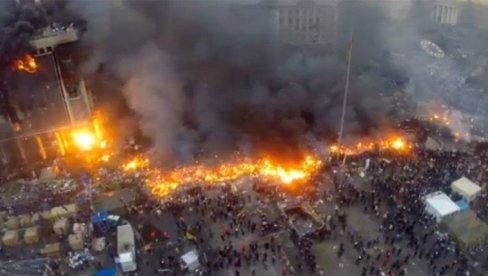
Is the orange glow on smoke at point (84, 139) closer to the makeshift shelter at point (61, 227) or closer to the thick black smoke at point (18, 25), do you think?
the thick black smoke at point (18, 25)

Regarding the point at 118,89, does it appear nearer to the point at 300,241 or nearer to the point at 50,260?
the point at 50,260

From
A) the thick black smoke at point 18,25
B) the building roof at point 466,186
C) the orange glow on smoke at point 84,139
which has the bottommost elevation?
the building roof at point 466,186

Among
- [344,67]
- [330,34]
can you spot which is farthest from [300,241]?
[330,34]

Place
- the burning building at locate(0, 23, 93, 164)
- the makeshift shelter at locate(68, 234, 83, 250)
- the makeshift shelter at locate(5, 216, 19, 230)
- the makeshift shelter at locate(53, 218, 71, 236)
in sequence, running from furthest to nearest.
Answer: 1. the burning building at locate(0, 23, 93, 164)
2. the makeshift shelter at locate(5, 216, 19, 230)
3. the makeshift shelter at locate(53, 218, 71, 236)
4. the makeshift shelter at locate(68, 234, 83, 250)

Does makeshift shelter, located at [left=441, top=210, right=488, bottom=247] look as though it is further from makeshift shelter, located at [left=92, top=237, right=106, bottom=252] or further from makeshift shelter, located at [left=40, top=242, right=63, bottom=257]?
makeshift shelter, located at [left=40, top=242, right=63, bottom=257]

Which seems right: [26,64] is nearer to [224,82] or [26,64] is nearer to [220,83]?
[220,83]

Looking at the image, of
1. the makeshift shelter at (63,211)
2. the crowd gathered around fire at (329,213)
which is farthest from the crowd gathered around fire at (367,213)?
the makeshift shelter at (63,211)

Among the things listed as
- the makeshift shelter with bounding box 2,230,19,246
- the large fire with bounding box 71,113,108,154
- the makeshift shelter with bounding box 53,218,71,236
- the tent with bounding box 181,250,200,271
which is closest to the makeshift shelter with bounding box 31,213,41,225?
the makeshift shelter with bounding box 2,230,19,246

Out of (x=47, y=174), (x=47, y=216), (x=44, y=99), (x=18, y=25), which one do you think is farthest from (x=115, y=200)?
(x=18, y=25)
